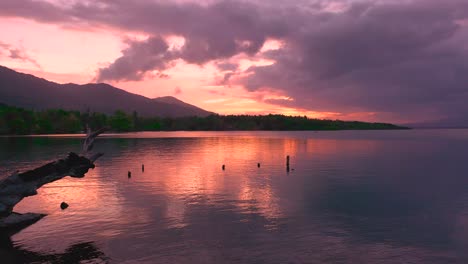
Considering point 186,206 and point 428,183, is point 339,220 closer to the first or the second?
point 186,206

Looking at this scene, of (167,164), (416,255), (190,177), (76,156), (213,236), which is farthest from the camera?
(167,164)

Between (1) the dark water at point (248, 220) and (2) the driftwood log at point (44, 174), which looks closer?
(1) the dark water at point (248, 220)

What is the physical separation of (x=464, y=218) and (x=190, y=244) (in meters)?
30.7

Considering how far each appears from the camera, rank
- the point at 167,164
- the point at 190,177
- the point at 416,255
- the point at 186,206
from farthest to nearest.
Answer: the point at 167,164
the point at 190,177
the point at 186,206
the point at 416,255

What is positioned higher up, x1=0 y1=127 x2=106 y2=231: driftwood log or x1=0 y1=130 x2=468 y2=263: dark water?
x1=0 y1=127 x2=106 y2=231: driftwood log

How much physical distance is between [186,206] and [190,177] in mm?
25728

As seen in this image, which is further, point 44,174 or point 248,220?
point 248,220

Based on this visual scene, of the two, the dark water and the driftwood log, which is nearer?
the dark water

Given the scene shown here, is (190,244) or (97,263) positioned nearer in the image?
(97,263)

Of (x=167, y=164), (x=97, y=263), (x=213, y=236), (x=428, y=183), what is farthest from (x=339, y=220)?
(x=167, y=164)

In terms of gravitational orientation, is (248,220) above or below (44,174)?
below

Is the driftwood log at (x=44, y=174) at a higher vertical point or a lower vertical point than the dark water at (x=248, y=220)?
higher

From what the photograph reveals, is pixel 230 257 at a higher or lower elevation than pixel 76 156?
lower

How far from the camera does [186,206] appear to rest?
44906 mm
